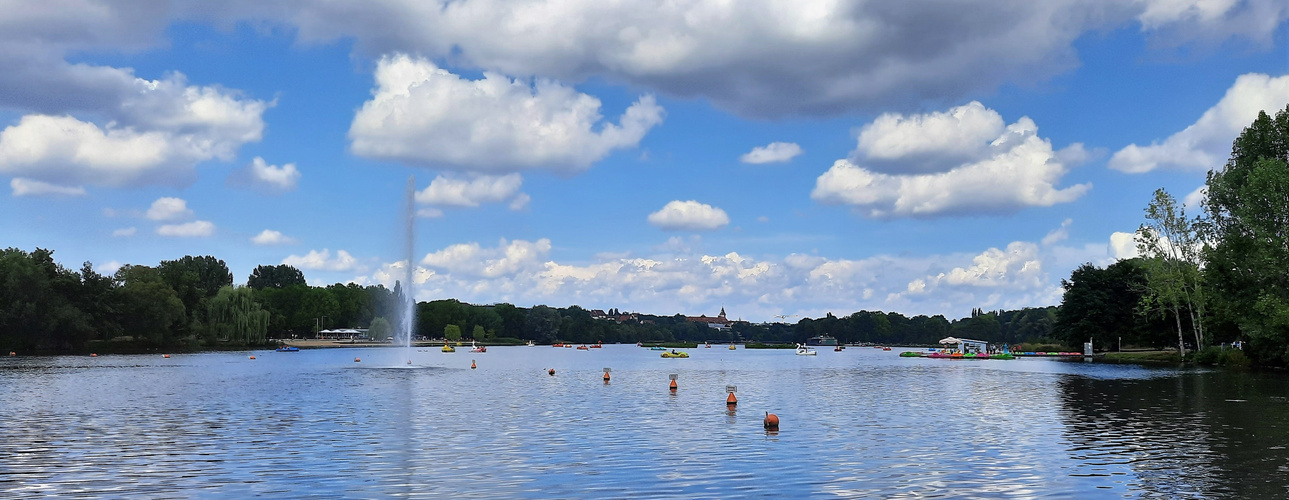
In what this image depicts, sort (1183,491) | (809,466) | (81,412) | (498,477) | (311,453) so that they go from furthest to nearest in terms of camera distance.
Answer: (81,412) → (311,453) → (809,466) → (498,477) → (1183,491)

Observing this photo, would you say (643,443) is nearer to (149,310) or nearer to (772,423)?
(772,423)

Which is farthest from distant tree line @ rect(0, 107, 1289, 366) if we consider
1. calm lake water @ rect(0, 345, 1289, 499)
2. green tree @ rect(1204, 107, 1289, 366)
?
calm lake water @ rect(0, 345, 1289, 499)

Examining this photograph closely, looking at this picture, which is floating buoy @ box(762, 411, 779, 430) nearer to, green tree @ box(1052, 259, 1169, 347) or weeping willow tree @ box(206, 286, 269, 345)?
green tree @ box(1052, 259, 1169, 347)

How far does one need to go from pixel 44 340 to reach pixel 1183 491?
167953 millimetres

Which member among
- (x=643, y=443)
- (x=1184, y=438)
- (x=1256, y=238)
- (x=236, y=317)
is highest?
(x=1256, y=238)

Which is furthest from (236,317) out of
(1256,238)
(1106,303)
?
(1256,238)

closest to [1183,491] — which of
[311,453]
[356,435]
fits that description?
[311,453]

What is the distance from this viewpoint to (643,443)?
3353 cm

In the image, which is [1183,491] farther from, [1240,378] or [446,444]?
[1240,378]

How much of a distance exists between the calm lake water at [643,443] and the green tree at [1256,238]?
19813 millimetres

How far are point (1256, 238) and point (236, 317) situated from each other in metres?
170

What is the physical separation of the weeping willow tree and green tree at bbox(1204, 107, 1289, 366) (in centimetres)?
16460

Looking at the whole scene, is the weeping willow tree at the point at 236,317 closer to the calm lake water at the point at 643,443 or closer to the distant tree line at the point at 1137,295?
the distant tree line at the point at 1137,295

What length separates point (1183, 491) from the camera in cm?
2300
